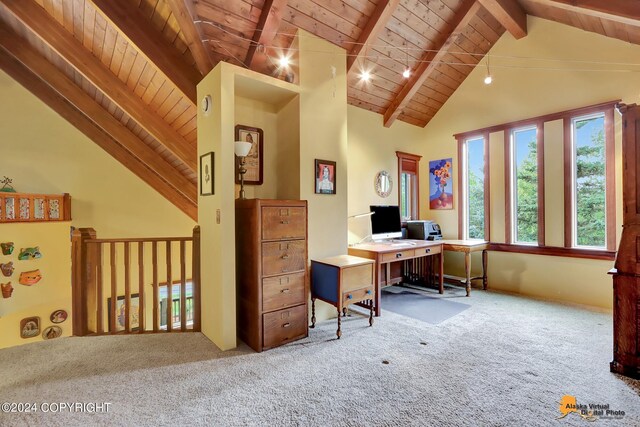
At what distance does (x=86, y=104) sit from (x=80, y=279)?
7.45ft

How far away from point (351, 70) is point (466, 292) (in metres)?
3.34

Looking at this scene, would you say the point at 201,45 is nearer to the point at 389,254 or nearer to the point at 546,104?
the point at 389,254

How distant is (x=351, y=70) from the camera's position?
3.53 metres

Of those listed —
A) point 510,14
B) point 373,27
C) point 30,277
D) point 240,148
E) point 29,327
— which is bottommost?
point 29,327

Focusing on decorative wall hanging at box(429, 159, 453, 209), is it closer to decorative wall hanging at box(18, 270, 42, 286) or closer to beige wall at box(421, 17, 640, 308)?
beige wall at box(421, 17, 640, 308)

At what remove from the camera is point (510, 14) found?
348 cm

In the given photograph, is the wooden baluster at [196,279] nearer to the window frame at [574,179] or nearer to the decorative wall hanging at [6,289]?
the decorative wall hanging at [6,289]

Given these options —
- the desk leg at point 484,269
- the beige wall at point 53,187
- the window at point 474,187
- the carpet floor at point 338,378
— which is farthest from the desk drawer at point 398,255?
the beige wall at point 53,187

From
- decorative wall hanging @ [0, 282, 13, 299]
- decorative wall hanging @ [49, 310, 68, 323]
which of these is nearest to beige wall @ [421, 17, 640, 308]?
decorative wall hanging @ [49, 310, 68, 323]

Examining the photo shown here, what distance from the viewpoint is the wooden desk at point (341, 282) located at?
2.62 metres

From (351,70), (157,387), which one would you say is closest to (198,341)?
(157,387)

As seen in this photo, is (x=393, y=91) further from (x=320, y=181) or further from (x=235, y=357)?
(x=235, y=357)

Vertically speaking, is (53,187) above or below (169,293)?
above

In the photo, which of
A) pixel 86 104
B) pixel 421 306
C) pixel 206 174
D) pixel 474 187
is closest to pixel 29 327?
pixel 86 104
